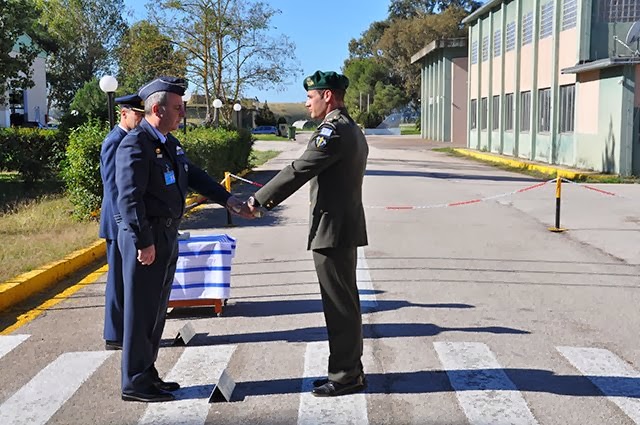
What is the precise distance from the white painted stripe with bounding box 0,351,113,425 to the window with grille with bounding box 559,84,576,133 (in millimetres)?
23432

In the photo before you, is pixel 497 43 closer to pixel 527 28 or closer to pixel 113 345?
pixel 527 28

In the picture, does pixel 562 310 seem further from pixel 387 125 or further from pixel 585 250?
pixel 387 125

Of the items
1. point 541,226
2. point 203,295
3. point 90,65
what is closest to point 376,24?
point 90,65

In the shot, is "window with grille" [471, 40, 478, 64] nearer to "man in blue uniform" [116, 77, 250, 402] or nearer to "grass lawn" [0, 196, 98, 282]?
"grass lawn" [0, 196, 98, 282]

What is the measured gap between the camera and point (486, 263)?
9.77m

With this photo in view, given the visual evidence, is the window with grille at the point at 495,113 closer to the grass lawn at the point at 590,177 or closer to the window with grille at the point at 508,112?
the window with grille at the point at 508,112

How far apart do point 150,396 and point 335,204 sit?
1697mm

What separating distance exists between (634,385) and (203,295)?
12.1 feet

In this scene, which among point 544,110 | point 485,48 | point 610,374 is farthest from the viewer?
point 485,48

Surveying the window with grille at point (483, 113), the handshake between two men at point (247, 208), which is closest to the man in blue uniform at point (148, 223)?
the handshake between two men at point (247, 208)

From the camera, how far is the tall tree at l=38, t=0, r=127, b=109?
2680 inches

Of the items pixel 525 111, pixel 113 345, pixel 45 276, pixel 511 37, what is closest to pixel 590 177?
pixel 525 111

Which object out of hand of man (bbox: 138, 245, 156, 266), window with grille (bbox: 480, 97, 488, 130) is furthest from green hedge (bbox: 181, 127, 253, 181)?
window with grille (bbox: 480, 97, 488, 130)

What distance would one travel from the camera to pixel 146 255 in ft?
15.5
